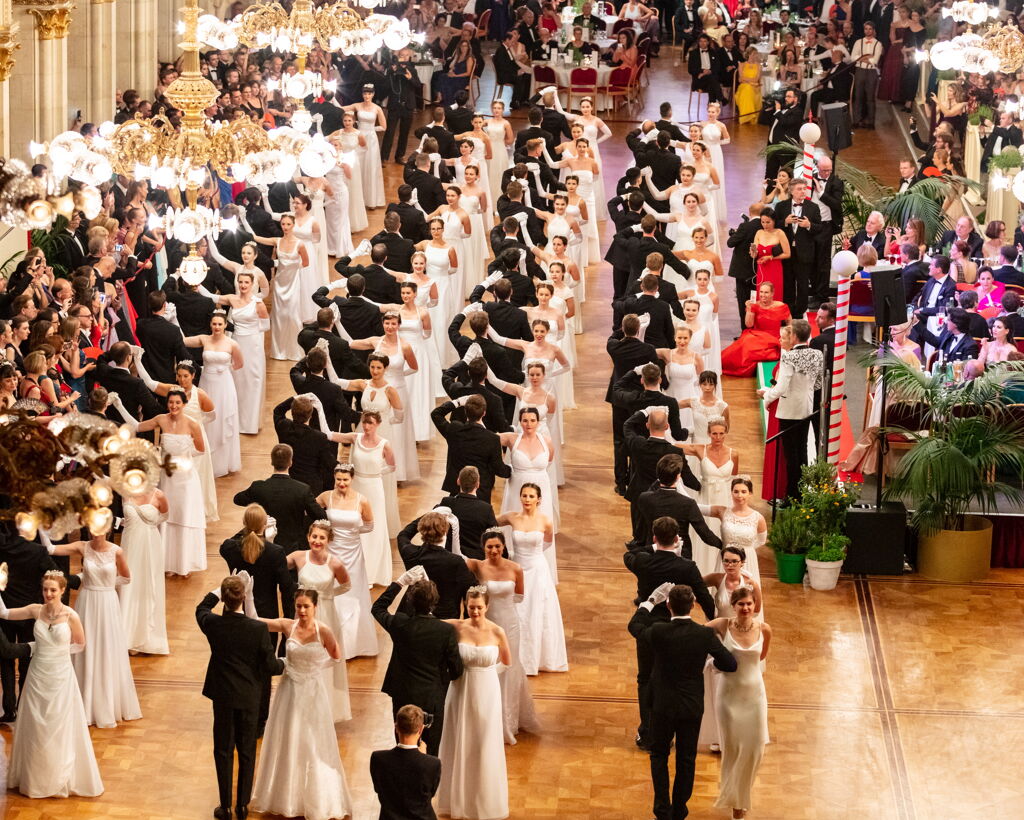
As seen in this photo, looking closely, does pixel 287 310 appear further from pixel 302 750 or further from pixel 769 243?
pixel 302 750

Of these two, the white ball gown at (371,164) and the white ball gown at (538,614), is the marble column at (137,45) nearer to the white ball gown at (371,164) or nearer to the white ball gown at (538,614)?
the white ball gown at (371,164)

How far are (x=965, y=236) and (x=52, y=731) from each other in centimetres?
975

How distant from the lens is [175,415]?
1291cm

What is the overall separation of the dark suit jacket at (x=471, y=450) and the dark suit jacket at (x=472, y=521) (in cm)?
103

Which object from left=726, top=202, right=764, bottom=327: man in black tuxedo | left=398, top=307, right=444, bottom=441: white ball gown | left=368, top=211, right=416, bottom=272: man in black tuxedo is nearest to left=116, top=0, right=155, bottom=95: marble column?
left=368, top=211, right=416, bottom=272: man in black tuxedo

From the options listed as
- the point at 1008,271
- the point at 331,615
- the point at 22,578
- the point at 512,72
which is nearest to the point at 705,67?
the point at 512,72

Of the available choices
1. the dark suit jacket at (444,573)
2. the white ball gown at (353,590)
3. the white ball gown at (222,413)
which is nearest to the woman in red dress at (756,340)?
the white ball gown at (222,413)

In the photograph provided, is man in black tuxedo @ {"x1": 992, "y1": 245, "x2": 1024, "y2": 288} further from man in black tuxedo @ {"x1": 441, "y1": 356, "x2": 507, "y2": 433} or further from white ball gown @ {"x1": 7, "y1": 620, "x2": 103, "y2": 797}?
white ball gown @ {"x1": 7, "y1": 620, "x2": 103, "y2": 797}

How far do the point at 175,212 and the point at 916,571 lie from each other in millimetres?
5728

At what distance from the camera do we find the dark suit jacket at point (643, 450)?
42.0ft

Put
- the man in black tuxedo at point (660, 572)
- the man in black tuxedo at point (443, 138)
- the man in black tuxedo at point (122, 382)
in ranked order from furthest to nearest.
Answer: the man in black tuxedo at point (443, 138) < the man in black tuxedo at point (122, 382) < the man in black tuxedo at point (660, 572)

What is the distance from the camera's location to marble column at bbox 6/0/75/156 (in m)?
18.4

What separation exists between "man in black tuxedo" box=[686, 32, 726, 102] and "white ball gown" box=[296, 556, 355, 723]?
17.2m

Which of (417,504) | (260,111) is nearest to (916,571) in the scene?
(417,504)
